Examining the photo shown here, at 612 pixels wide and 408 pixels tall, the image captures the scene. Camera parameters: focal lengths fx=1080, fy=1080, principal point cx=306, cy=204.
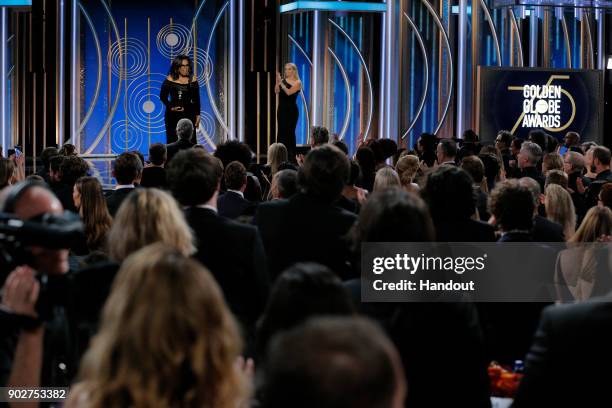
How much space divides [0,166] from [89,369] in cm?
467

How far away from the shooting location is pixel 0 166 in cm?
640

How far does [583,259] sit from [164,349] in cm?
336

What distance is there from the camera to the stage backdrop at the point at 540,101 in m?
14.7

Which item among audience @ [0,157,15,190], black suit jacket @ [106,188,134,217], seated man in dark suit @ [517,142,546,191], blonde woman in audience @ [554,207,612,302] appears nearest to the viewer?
blonde woman in audience @ [554,207,612,302]

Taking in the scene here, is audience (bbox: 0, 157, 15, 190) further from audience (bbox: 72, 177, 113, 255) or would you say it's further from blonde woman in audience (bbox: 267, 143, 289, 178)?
blonde woman in audience (bbox: 267, 143, 289, 178)

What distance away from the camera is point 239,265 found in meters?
3.91

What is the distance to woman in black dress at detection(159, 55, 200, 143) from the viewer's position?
13250mm

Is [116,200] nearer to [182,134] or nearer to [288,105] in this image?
[182,134]

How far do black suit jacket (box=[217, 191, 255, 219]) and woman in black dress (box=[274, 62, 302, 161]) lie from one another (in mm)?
6501

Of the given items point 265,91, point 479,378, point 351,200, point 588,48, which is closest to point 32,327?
point 479,378

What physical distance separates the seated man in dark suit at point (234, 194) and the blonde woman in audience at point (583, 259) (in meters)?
2.09

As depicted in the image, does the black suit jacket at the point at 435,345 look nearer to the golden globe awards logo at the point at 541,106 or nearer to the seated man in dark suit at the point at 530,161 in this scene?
the seated man in dark suit at the point at 530,161

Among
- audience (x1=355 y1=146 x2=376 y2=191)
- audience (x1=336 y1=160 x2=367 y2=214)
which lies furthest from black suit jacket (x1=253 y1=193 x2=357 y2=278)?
audience (x1=355 y1=146 x2=376 y2=191)

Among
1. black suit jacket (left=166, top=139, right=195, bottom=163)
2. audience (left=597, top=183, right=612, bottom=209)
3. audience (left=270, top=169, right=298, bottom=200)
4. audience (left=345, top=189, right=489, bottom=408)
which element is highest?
black suit jacket (left=166, top=139, right=195, bottom=163)
